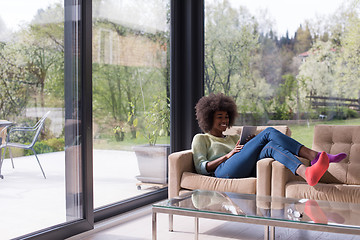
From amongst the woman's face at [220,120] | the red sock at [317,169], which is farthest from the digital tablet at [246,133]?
the red sock at [317,169]

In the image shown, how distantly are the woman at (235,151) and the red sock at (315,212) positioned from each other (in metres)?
0.36

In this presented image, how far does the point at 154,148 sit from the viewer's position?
4887 millimetres

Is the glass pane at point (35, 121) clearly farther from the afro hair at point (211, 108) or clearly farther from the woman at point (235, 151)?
the afro hair at point (211, 108)

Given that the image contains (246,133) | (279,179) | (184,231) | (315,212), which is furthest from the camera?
(246,133)

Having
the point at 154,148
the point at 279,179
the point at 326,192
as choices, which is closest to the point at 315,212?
the point at 326,192

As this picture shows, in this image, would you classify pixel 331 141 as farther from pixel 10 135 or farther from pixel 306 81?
pixel 10 135

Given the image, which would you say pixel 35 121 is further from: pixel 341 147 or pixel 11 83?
pixel 341 147

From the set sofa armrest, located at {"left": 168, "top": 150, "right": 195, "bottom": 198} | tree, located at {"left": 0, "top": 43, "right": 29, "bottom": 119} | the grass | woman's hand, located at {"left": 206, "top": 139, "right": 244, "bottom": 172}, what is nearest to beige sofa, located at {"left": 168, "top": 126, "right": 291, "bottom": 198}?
sofa armrest, located at {"left": 168, "top": 150, "right": 195, "bottom": 198}

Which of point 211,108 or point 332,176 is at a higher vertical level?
point 211,108

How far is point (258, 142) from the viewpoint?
12.6 feet

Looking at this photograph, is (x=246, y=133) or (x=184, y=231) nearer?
(x=184, y=231)

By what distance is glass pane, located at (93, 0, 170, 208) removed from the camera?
4.05m

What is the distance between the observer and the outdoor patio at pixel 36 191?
306 cm

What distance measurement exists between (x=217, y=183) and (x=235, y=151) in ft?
1.13
